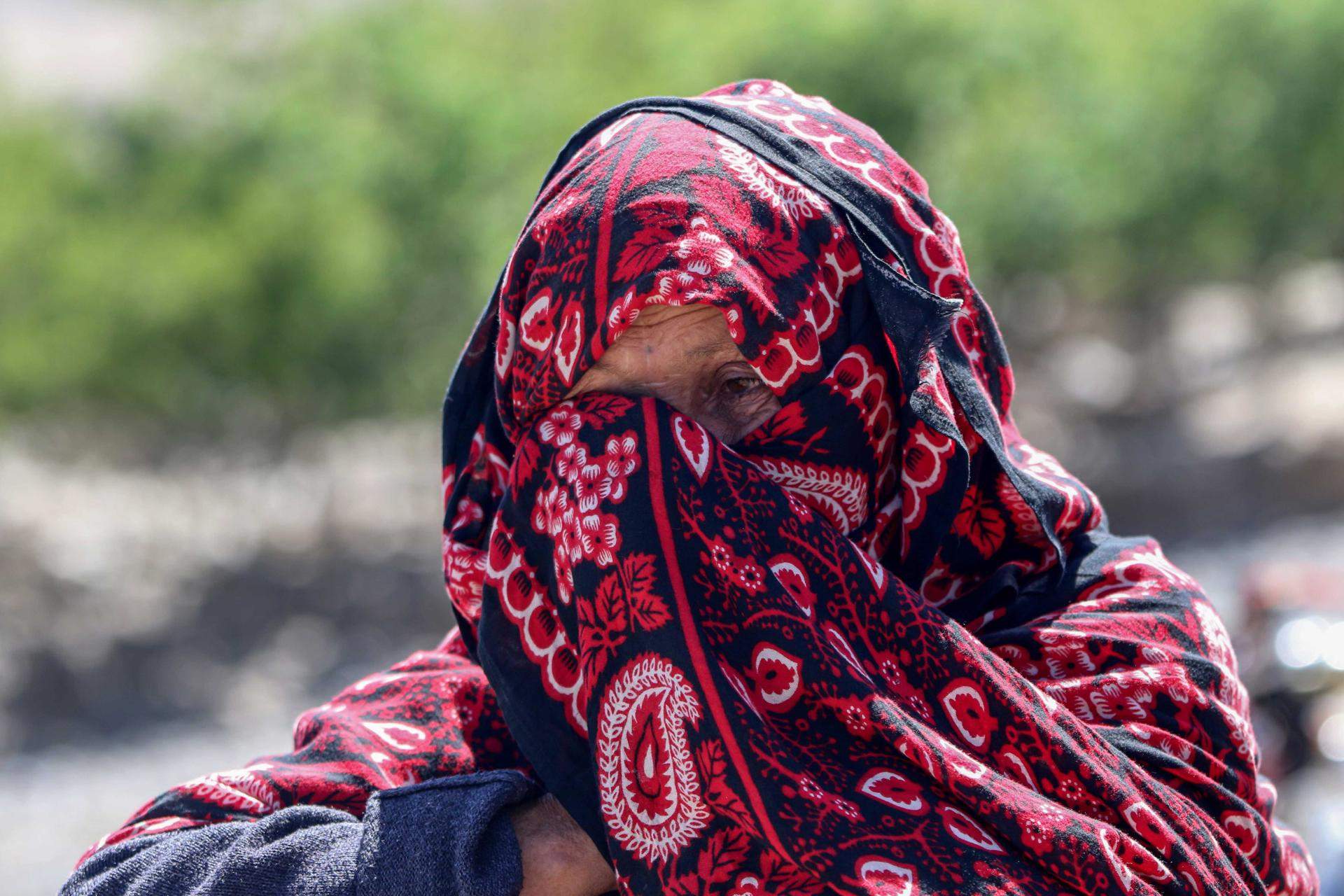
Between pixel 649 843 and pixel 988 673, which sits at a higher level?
pixel 988 673

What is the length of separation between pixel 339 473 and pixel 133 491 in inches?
68.2

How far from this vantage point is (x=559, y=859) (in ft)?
3.56

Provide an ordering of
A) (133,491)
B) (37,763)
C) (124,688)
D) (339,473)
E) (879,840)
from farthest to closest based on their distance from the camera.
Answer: (339,473), (133,491), (124,688), (37,763), (879,840)

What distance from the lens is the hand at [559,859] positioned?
108 centimetres

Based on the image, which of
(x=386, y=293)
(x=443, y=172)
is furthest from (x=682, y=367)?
(x=443, y=172)

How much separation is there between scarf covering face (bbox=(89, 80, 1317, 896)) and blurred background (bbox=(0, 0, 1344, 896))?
7954 millimetres

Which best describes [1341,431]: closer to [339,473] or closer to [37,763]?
[339,473]

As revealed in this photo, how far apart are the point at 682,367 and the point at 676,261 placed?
0.11 metres

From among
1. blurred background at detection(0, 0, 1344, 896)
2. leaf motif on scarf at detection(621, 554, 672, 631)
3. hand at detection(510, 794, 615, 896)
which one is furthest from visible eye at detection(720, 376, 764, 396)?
blurred background at detection(0, 0, 1344, 896)

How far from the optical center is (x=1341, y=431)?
1213 cm

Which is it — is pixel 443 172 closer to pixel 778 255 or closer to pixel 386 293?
pixel 386 293

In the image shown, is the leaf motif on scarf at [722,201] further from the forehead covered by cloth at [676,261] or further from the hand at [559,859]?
the hand at [559,859]

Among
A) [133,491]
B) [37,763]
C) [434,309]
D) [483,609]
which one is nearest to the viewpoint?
[483,609]

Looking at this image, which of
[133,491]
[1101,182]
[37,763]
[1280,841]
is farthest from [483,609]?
[1101,182]
